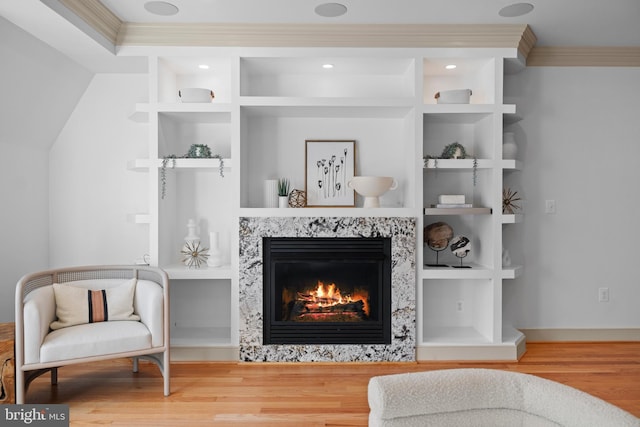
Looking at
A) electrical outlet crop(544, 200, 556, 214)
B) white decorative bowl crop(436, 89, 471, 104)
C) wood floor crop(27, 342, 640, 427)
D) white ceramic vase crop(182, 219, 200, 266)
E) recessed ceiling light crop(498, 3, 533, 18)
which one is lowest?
wood floor crop(27, 342, 640, 427)

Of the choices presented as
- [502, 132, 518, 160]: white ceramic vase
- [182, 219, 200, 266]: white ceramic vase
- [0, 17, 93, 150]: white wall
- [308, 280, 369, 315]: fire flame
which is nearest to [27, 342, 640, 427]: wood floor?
[308, 280, 369, 315]: fire flame

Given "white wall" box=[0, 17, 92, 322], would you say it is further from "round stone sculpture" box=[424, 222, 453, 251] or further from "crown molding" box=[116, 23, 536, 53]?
"round stone sculpture" box=[424, 222, 453, 251]

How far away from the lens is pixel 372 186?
3205mm

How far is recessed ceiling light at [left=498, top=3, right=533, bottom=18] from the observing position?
2799mm

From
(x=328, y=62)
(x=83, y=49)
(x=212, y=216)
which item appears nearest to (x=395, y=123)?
(x=328, y=62)

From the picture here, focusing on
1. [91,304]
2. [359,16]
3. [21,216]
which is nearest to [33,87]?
[21,216]

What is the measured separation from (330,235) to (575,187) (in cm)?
213

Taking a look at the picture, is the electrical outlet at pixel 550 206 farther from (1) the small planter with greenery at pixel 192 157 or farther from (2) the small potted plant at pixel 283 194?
(1) the small planter with greenery at pixel 192 157

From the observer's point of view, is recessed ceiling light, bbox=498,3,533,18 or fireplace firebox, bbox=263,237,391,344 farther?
fireplace firebox, bbox=263,237,391,344

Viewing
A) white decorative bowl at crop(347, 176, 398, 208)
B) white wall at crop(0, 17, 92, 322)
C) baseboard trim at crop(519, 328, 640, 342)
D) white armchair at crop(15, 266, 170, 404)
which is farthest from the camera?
baseboard trim at crop(519, 328, 640, 342)

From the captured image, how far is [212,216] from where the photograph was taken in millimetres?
3568

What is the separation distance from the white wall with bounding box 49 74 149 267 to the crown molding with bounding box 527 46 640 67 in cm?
325

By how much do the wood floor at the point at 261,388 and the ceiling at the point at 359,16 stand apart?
222cm

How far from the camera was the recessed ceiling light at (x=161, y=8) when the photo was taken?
2.76 metres
